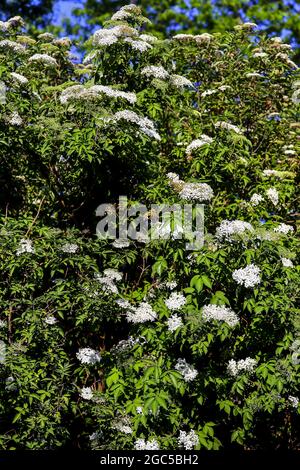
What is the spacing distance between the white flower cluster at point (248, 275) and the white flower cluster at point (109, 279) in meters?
0.92

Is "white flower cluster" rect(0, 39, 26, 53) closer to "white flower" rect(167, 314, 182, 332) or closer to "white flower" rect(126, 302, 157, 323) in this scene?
"white flower" rect(126, 302, 157, 323)

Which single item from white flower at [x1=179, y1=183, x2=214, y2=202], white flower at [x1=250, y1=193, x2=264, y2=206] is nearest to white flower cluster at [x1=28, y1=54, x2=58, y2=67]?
white flower at [x1=179, y1=183, x2=214, y2=202]

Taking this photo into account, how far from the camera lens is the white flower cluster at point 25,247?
460 centimetres

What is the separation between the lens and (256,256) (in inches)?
169

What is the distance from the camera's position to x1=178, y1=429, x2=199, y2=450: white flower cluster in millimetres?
4367

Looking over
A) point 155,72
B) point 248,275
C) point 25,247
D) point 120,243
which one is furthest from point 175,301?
point 155,72

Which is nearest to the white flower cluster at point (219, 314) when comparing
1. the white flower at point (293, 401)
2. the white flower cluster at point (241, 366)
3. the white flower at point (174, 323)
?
the white flower at point (174, 323)

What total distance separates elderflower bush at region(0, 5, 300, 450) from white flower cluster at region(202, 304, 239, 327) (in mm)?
10

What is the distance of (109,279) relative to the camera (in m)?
4.73

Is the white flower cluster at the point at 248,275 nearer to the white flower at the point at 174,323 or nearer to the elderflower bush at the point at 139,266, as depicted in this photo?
the elderflower bush at the point at 139,266

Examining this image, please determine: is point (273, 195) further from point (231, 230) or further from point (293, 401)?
point (293, 401)

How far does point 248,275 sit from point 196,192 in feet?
2.22
